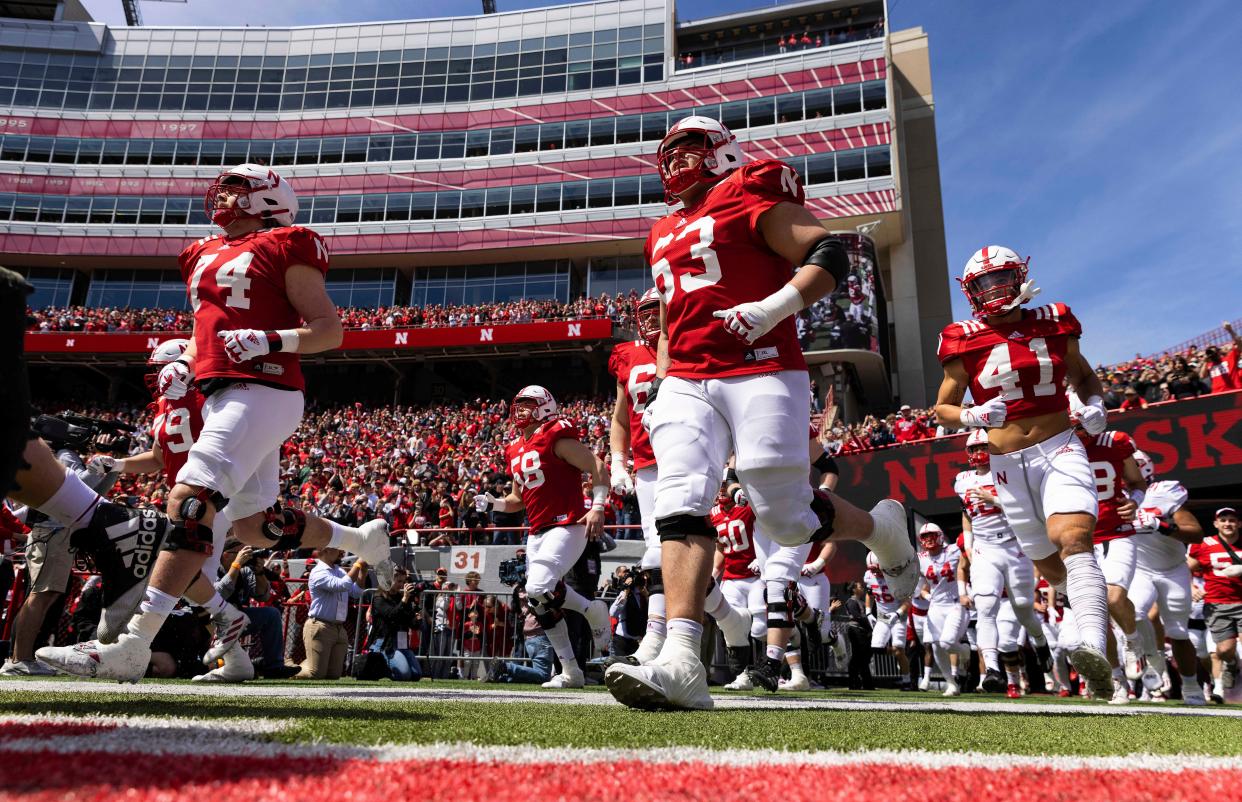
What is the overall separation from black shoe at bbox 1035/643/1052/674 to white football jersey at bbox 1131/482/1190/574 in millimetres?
3164

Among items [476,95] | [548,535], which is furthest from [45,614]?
[476,95]

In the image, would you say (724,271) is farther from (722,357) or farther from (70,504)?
(70,504)

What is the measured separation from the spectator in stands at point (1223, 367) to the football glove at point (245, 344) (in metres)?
15.1

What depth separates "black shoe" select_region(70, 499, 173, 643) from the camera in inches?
133

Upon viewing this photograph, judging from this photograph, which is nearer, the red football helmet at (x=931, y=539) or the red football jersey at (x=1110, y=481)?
the red football jersey at (x=1110, y=481)

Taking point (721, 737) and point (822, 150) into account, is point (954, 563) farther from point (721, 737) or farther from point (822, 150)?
point (822, 150)

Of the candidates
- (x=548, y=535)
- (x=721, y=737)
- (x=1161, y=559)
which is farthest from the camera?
(x=1161, y=559)

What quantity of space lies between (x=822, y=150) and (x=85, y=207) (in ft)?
131

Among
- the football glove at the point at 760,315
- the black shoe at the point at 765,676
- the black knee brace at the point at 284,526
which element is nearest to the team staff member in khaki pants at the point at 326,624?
the black knee brace at the point at 284,526

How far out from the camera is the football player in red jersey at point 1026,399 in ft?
15.5

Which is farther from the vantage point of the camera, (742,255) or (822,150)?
(822,150)

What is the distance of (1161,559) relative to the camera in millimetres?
7547

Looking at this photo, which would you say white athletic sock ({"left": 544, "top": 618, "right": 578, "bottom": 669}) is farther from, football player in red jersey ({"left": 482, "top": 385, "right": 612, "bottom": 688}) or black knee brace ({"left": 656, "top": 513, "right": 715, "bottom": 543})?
black knee brace ({"left": 656, "top": 513, "right": 715, "bottom": 543})

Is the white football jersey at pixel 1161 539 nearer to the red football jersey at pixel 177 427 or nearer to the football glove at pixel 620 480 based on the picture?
the football glove at pixel 620 480
